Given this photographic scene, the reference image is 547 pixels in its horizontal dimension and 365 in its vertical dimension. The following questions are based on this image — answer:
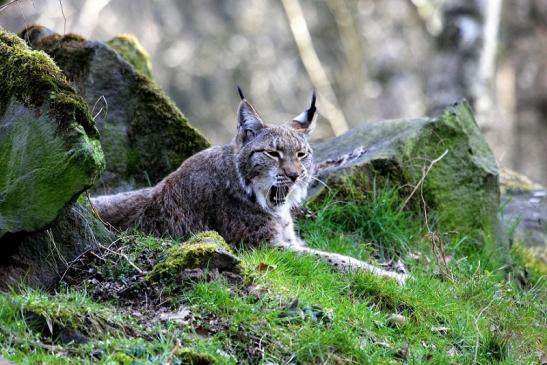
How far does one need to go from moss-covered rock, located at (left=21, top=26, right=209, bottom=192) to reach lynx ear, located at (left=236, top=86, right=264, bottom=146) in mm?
1238

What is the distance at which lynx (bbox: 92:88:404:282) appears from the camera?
300 inches

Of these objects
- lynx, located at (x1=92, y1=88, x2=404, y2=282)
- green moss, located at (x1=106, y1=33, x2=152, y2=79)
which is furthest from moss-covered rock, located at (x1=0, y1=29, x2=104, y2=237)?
green moss, located at (x1=106, y1=33, x2=152, y2=79)

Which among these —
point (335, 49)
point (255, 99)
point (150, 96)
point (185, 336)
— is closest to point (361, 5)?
point (335, 49)

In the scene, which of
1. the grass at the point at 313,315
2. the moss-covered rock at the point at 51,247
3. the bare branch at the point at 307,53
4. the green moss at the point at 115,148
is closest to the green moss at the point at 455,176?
the grass at the point at 313,315

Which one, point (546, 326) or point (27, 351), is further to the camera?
point (546, 326)

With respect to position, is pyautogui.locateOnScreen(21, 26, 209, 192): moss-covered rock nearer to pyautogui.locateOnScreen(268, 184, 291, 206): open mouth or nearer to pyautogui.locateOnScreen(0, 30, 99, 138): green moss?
Result: pyautogui.locateOnScreen(268, 184, 291, 206): open mouth

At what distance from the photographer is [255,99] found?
24.5m

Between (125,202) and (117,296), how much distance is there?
1898mm

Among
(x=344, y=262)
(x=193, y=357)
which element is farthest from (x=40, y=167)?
(x=344, y=262)

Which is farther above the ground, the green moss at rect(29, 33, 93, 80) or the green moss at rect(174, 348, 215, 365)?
the green moss at rect(29, 33, 93, 80)

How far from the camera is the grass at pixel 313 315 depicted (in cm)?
528

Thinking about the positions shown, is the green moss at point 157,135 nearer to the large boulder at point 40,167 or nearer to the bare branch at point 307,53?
the large boulder at point 40,167

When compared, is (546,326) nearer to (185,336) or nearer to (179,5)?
(185,336)

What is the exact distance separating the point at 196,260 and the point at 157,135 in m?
3.05
